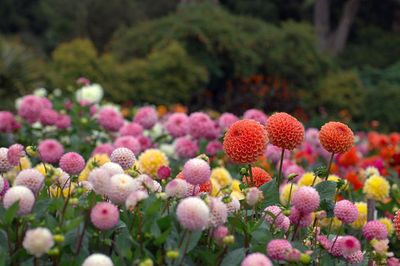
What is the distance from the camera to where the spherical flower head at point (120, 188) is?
142 centimetres

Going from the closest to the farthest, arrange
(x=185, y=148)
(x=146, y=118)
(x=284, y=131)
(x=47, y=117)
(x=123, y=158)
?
(x=123, y=158), (x=284, y=131), (x=185, y=148), (x=47, y=117), (x=146, y=118)

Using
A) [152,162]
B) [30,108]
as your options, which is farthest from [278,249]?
[30,108]

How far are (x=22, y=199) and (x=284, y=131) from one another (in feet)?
2.50

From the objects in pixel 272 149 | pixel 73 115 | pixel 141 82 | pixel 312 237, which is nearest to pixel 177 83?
pixel 141 82

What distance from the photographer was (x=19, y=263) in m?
1.45

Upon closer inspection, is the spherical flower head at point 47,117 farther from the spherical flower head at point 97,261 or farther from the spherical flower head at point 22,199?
the spherical flower head at point 97,261

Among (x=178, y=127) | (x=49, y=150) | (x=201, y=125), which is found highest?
(x=49, y=150)

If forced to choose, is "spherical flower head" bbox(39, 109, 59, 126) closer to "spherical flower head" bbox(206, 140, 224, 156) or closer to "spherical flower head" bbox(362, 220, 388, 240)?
"spherical flower head" bbox(206, 140, 224, 156)

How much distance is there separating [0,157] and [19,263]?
0.33 metres

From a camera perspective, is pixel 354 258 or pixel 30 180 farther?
pixel 354 258

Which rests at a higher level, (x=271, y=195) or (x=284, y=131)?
(x=284, y=131)

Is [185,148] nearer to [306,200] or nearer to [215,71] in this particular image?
[306,200]

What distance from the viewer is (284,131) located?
6.17 ft

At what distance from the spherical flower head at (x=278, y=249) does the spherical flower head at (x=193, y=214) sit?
16 cm
